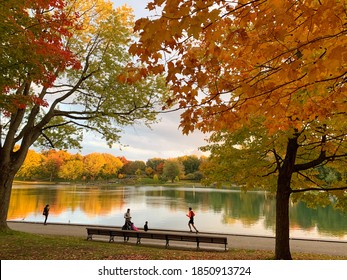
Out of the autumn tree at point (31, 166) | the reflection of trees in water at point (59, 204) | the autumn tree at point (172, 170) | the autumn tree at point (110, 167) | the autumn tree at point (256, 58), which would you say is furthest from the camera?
the autumn tree at point (110, 167)

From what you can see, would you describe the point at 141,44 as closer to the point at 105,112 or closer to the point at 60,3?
the point at 60,3

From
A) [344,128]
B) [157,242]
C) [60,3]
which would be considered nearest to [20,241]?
[157,242]

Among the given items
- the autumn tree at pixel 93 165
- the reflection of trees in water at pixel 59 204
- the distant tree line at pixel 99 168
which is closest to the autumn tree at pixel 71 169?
the distant tree line at pixel 99 168

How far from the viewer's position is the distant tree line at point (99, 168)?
5379 inches

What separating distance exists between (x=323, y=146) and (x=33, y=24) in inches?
365

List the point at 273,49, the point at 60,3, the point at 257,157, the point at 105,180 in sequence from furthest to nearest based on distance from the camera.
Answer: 1. the point at 105,180
2. the point at 60,3
3. the point at 257,157
4. the point at 273,49

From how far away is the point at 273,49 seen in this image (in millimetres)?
4043

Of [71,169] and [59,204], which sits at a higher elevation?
[71,169]

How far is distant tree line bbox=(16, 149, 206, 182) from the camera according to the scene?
13662 centimetres

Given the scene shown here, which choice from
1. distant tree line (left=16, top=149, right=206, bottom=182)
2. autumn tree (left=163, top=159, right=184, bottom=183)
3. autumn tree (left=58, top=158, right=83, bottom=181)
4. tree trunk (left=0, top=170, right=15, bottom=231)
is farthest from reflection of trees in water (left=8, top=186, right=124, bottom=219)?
autumn tree (left=163, top=159, right=184, bottom=183)

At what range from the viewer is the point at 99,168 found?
146625 mm

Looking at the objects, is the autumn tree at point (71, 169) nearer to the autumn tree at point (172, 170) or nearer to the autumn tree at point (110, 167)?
the autumn tree at point (110, 167)

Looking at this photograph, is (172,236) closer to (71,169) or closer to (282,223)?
(282,223)

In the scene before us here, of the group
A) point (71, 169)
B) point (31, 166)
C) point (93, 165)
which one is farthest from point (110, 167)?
point (31, 166)
